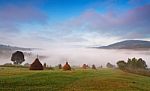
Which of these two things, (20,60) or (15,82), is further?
(20,60)

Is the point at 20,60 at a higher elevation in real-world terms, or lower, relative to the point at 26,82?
higher

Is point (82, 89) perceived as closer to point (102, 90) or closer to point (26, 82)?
point (102, 90)

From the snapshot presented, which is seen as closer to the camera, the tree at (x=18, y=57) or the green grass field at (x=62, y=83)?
the green grass field at (x=62, y=83)

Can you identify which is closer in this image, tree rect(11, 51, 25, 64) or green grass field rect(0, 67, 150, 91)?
green grass field rect(0, 67, 150, 91)

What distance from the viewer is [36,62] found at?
8712cm

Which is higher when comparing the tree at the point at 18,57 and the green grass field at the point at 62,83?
the tree at the point at 18,57

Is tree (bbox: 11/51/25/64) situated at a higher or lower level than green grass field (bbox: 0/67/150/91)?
higher

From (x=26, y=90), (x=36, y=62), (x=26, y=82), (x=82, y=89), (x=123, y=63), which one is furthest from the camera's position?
(x=123, y=63)

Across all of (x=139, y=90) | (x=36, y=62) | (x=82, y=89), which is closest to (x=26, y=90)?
(x=82, y=89)

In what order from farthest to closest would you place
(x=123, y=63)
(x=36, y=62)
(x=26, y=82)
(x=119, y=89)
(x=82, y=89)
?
(x=123, y=63)
(x=36, y=62)
(x=26, y=82)
(x=119, y=89)
(x=82, y=89)

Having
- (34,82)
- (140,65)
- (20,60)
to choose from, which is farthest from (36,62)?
(140,65)

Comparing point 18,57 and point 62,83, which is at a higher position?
point 18,57

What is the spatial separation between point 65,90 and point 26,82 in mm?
9846

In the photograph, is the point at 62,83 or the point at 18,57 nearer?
the point at 62,83
